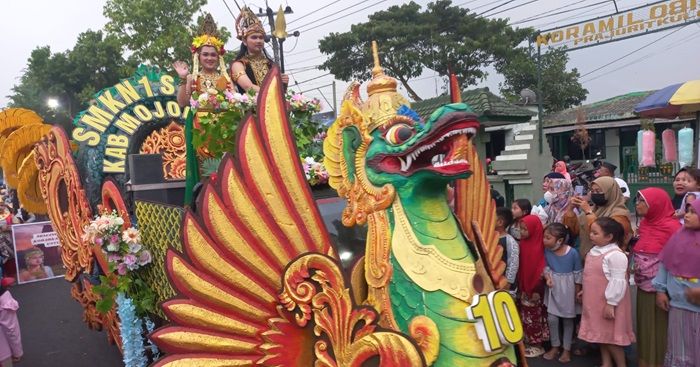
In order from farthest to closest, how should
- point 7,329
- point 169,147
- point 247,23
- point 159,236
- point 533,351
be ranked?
point 169,147, point 533,351, point 247,23, point 7,329, point 159,236

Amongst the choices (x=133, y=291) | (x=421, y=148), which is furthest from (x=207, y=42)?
(x=421, y=148)

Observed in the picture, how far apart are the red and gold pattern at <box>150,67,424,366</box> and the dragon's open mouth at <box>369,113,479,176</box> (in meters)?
0.42

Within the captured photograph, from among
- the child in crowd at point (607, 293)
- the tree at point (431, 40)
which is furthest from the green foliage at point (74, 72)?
the child in crowd at point (607, 293)

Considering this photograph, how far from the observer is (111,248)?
10.6 feet

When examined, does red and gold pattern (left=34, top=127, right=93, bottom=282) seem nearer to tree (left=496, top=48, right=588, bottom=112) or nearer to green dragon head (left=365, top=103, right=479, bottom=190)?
green dragon head (left=365, top=103, right=479, bottom=190)

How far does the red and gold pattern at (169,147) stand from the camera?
5.19m

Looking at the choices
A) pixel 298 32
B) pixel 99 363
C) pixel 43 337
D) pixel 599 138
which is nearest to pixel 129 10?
pixel 298 32

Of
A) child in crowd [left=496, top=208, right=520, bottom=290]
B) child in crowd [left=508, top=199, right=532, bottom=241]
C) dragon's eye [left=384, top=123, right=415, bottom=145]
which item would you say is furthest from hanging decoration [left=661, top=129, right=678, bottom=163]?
dragon's eye [left=384, top=123, right=415, bottom=145]

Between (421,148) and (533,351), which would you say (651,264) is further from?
(421,148)

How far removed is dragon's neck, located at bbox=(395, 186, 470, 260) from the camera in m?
1.93

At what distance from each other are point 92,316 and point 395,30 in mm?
17782

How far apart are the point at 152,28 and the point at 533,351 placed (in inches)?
594

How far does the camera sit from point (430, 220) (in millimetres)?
1951

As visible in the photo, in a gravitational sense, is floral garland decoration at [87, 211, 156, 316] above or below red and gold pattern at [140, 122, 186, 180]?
below
